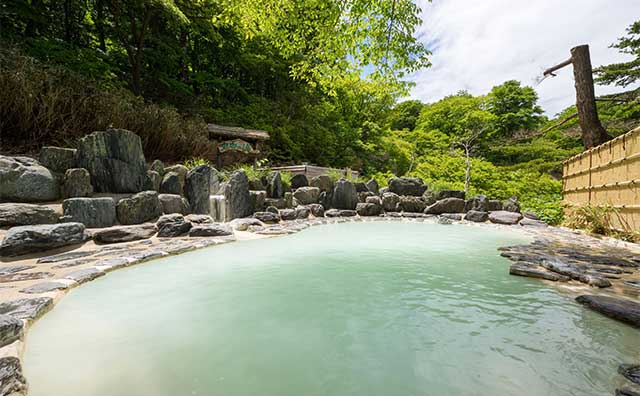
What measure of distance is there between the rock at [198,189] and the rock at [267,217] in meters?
1.27

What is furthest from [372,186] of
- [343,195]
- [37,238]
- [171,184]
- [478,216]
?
[37,238]

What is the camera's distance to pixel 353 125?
62.9 feet

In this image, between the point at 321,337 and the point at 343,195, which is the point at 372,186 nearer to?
the point at 343,195

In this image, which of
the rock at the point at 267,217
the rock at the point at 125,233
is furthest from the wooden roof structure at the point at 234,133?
the rock at the point at 125,233

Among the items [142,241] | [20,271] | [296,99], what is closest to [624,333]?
[20,271]

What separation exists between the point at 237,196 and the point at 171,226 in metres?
2.23

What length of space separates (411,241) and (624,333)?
3.68 m

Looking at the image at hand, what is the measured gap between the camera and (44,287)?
2438 millimetres

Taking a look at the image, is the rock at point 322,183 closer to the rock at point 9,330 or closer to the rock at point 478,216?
the rock at point 478,216

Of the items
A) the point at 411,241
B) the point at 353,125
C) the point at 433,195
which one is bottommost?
the point at 411,241

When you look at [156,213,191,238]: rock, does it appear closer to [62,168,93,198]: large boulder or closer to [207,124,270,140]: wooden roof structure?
[62,168,93,198]: large boulder

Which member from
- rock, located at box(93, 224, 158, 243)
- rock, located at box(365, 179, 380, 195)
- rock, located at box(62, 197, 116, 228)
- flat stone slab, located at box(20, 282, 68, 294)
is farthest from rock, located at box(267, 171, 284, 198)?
flat stone slab, located at box(20, 282, 68, 294)

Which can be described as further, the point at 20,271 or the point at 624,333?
the point at 20,271

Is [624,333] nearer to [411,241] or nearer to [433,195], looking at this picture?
[411,241]
